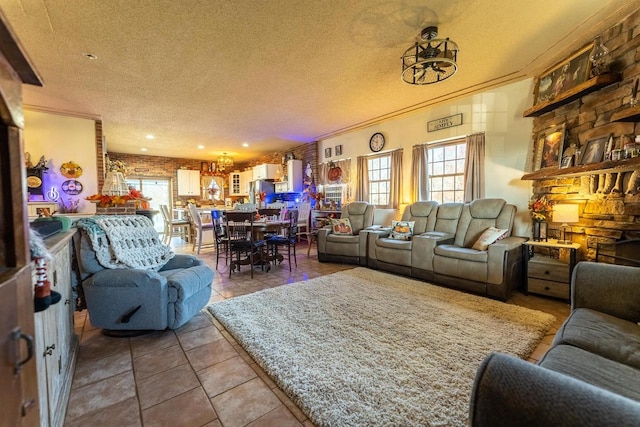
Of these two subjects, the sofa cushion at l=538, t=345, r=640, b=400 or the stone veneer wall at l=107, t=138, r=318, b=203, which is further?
the stone veneer wall at l=107, t=138, r=318, b=203

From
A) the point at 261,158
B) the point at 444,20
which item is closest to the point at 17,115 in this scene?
the point at 444,20

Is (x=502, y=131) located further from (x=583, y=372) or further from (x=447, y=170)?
(x=583, y=372)

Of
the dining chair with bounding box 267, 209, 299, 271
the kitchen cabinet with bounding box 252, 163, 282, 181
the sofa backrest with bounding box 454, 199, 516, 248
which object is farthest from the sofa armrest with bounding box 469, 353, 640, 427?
the kitchen cabinet with bounding box 252, 163, 282, 181

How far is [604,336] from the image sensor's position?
4.21 feet

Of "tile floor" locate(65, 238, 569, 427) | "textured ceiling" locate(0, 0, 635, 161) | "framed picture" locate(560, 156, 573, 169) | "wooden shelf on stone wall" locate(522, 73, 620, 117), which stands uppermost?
"textured ceiling" locate(0, 0, 635, 161)

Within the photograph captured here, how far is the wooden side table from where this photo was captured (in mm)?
2871

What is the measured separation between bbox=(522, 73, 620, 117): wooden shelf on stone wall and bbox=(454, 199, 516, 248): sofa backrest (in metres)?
1.15

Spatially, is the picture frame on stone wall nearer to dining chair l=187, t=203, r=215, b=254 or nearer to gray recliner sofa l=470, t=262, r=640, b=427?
gray recliner sofa l=470, t=262, r=640, b=427

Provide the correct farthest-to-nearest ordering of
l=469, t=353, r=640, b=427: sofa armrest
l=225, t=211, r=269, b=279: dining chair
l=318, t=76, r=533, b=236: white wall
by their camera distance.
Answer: l=225, t=211, r=269, b=279: dining chair → l=318, t=76, r=533, b=236: white wall → l=469, t=353, r=640, b=427: sofa armrest

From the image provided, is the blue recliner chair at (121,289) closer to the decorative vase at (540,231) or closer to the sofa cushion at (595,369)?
the sofa cushion at (595,369)

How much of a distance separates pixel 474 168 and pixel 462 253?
1527 mm

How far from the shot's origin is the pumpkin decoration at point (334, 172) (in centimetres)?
644

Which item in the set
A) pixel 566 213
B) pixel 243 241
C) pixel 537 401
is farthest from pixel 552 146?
pixel 243 241

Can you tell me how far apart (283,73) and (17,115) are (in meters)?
3.07
